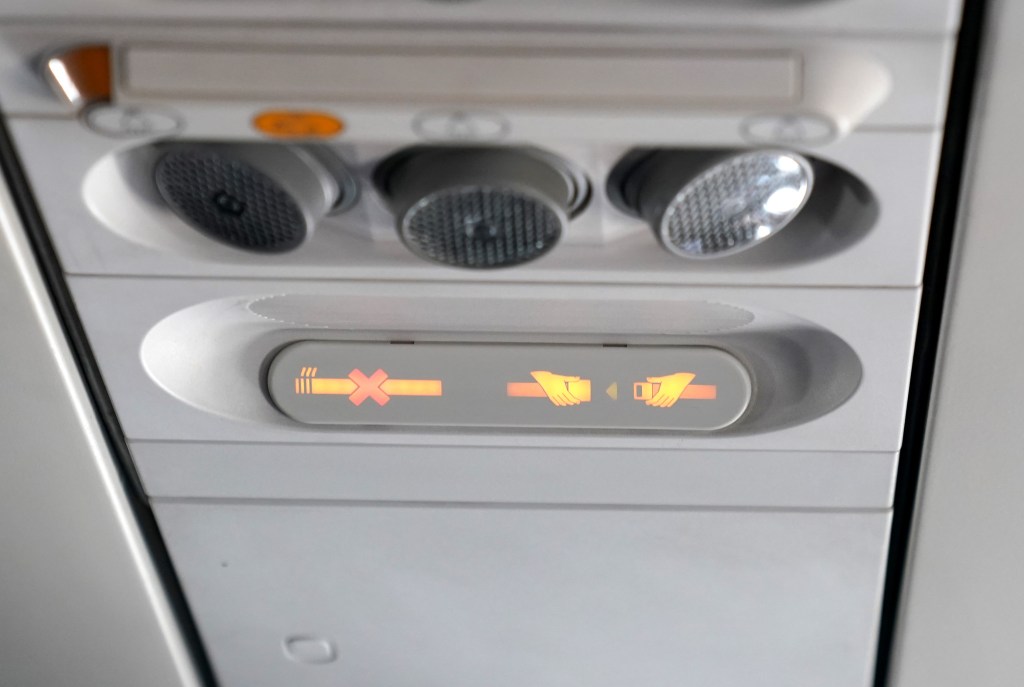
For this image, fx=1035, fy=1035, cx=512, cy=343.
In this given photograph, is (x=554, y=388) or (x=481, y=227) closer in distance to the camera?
(x=481, y=227)

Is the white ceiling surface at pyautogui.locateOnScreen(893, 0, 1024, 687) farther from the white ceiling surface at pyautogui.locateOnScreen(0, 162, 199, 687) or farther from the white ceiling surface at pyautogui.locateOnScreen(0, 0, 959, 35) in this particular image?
the white ceiling surface at pyautogui.locateOnScreen(0, 162, 199, 687)

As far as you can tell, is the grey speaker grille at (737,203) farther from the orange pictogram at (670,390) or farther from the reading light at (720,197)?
the orange pictogram at (670,390)

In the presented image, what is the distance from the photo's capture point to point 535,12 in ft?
1.56

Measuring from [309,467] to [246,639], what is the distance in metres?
0.20

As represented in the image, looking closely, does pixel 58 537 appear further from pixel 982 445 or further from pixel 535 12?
pixel 982 445

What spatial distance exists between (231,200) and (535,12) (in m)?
0.19

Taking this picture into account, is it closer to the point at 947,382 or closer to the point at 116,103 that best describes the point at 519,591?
the point at 947,382

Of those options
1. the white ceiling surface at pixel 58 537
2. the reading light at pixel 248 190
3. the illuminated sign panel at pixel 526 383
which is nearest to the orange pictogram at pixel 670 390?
the illuminated sign panel at pixel 526 383

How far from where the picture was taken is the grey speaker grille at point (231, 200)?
0.54 meters

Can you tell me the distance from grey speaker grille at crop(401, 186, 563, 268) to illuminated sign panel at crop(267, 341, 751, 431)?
0.34 ft

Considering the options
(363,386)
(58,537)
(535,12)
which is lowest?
(58,537)

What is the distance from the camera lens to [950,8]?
0.46 meters

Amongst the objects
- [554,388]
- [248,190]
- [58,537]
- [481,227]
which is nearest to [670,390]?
[554,388]

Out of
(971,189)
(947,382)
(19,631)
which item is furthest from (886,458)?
(19,631)
